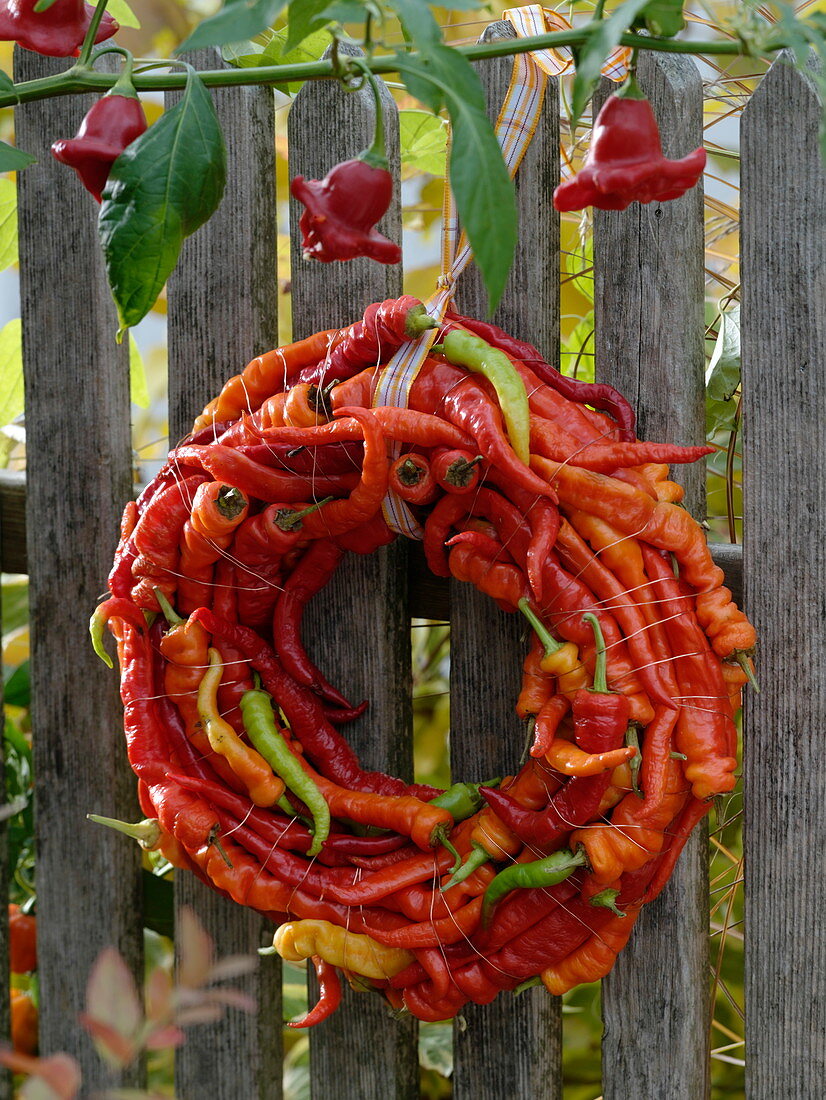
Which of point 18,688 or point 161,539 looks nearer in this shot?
point 161,539

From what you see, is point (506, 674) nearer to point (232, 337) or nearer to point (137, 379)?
point (232, 337)

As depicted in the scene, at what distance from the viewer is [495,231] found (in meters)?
0.70

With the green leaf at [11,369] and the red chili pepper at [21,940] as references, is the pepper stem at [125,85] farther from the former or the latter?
the red chili pepper at [21,940]

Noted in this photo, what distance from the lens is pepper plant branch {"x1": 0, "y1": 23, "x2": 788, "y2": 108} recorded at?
0.78 meters

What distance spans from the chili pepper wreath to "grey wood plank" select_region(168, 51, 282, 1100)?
18 centimetres

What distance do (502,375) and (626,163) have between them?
0.31 metres

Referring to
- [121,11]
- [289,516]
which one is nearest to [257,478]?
[289,516]

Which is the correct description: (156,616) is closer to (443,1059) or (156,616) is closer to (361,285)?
(361,285)

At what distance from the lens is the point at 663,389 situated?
122cm

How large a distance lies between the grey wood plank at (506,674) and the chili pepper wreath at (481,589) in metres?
0.09

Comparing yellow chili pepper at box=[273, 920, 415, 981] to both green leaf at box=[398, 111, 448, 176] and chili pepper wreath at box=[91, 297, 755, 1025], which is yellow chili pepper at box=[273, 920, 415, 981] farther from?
green leaf at box=[398, 111, 448, 176]

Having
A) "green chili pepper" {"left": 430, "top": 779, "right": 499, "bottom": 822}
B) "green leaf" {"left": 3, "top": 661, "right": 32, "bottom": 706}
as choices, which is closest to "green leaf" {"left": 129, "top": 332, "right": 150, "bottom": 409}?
"green leaf" {"left": 3, "top": 661, "right": 32, "bottom": 706}

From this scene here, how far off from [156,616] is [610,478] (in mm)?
603

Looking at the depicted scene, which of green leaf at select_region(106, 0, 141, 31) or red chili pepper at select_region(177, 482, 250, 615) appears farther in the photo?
green leaf at select_region(106, 0, 141, 31)
